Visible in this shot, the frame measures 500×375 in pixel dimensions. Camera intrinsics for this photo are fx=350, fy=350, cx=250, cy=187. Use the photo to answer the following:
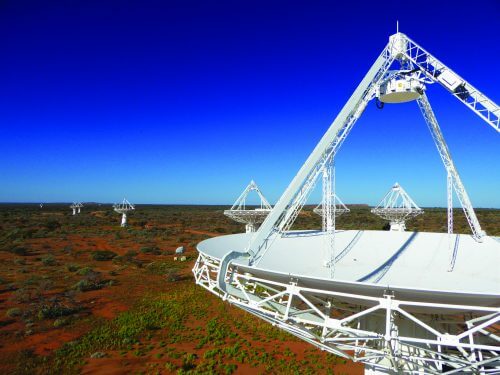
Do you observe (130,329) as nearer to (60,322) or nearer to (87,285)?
(60,322)

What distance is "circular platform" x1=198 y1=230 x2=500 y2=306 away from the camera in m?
12.7

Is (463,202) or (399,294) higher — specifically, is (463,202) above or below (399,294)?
above

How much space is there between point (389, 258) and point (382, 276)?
7.88 feet

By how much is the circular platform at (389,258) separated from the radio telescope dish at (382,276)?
0.15 feet

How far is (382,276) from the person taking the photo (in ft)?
45.1

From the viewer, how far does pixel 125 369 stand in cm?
1725

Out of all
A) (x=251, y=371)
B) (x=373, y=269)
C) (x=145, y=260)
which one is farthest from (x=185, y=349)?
(x=145, y=260)

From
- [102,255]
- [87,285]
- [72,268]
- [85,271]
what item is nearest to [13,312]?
[87,285]

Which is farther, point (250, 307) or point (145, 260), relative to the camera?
point (145, 260)

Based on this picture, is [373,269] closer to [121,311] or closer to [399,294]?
[399,294]

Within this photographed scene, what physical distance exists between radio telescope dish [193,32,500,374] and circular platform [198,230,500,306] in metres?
0.05

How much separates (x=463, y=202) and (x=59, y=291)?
29513mm

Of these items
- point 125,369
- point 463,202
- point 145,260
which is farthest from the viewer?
point 145,260

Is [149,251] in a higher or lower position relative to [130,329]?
higher
